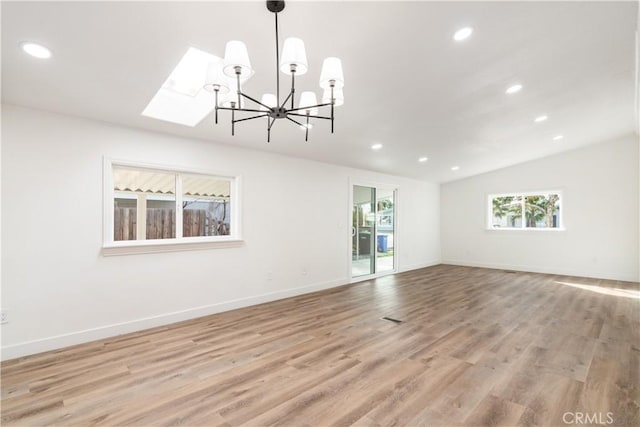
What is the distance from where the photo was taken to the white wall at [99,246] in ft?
9.11

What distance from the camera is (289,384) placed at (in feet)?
7.63

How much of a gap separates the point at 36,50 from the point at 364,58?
239 cm

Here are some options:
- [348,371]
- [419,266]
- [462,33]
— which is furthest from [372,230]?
[462,33]

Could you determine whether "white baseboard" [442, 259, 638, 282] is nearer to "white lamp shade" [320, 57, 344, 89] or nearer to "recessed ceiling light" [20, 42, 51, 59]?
"white lamp shade" [320, 57, 344, 89]

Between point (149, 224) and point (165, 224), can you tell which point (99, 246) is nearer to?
point (149, 224)

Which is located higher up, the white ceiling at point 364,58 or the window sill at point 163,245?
the white ceiling at point 364,58

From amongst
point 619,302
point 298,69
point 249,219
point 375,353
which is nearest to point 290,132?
point 249,219

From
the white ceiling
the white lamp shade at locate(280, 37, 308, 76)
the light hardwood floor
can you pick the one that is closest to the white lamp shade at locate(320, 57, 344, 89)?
the white lamp shade at locate(280, 37, 308, 76)

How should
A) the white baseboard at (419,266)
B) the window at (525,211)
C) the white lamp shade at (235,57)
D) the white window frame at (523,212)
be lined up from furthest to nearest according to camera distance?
the white baseboard at (419,266) → the window at (525,211) → the white window frame at (523,212) → the white lamp shade at (235,57)

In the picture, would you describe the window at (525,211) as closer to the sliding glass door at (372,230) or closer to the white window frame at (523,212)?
the white window frame at (523,212)

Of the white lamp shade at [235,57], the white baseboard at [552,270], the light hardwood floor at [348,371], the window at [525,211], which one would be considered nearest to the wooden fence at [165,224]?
the light hardwood floor at [348,371]

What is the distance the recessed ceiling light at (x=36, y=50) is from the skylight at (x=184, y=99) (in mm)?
1004

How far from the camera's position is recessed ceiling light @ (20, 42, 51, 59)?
6.68 feet

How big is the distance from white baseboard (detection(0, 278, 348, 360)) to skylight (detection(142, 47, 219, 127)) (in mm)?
2298
